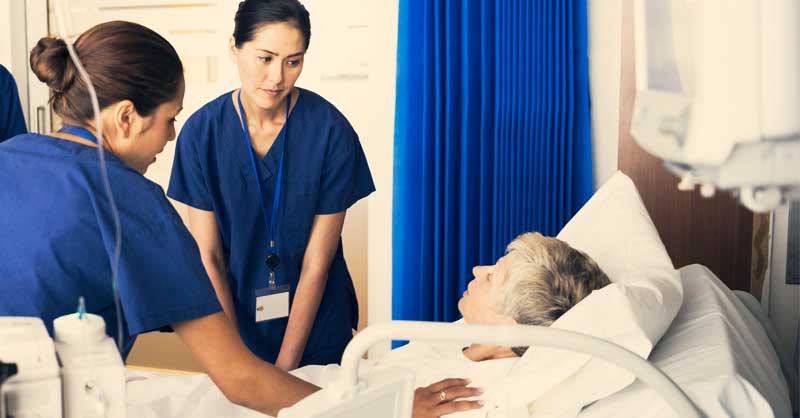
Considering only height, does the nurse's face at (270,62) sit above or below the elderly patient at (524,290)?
above

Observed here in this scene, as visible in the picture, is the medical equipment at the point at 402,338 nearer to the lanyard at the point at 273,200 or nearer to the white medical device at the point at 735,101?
the white medical device at the point at 735,101

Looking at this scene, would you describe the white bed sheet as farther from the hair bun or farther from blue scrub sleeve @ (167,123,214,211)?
blue scrub sleeve @ (167,123,214,211)

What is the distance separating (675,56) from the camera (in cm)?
77

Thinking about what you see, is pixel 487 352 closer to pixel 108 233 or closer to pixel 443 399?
pixel 443 399

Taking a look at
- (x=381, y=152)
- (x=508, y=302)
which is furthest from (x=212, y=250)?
(x=508, y=302)

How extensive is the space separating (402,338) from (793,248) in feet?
5.03

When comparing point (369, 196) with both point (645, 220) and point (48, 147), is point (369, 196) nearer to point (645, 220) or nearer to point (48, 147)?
point (645, 220)

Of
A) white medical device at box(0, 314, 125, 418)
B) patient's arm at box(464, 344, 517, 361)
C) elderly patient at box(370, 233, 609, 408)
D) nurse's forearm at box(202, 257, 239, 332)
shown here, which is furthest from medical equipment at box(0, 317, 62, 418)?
nurse's forearm at box(202, 257, 239, 332)

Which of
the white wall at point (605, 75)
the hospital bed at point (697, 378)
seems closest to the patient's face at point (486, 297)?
the hospital bed at point (697, 378)

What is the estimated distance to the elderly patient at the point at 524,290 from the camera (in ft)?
5.35

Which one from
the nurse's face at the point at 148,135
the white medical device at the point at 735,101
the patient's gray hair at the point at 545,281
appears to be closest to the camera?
the white medical device at the point at 735,101

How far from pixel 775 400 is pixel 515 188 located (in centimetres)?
133

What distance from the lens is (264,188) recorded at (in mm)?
2508

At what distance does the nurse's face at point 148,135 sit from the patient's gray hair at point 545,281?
744 mm
